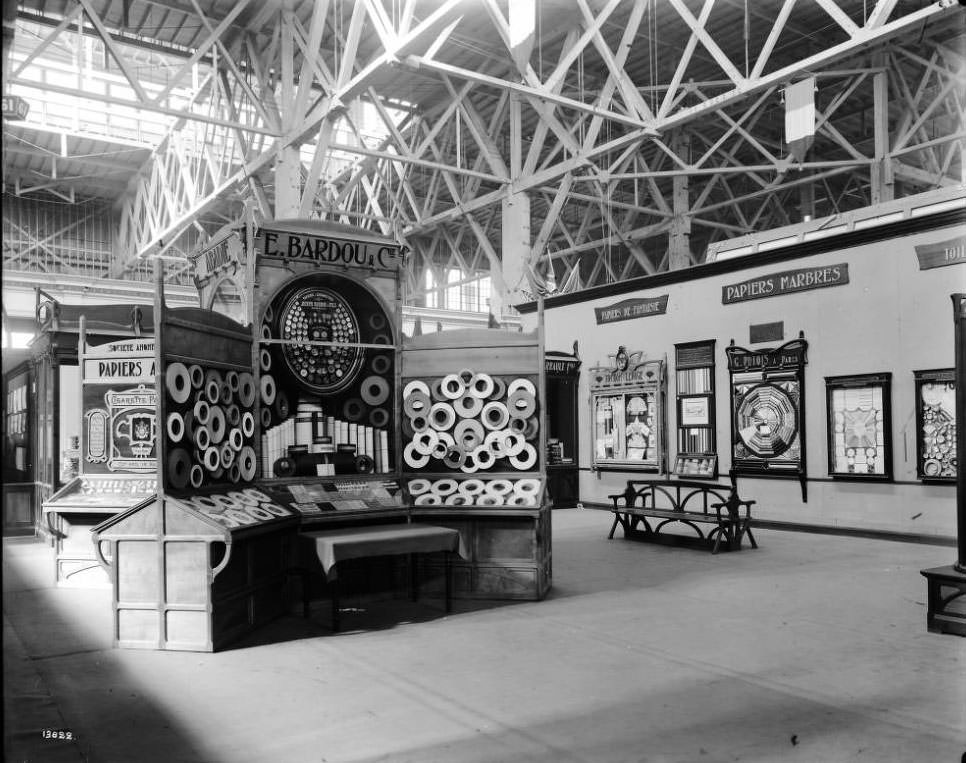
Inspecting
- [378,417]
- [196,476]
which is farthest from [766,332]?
[196,476]

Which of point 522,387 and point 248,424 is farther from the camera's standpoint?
point 522,387

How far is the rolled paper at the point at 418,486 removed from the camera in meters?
→ 6.92

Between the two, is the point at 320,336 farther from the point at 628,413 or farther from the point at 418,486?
the point at 628,413

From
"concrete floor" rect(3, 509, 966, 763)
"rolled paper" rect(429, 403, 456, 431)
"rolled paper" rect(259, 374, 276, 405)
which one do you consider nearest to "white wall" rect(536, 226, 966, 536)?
"concrete floor" rect(3, 509, 966, 763)

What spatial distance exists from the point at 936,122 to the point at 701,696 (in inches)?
751

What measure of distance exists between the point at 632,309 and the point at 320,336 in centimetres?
717

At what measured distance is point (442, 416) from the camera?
7.16 meters

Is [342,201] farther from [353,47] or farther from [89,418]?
[89,418]

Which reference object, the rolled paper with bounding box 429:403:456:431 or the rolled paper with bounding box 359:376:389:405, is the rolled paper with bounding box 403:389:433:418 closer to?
the rolled paper with bounding box 429:403:456:431

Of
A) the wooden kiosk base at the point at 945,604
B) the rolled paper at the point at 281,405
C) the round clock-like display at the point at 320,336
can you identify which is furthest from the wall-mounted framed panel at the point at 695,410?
the rolled paper at the point at 281,405

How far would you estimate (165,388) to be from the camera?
5473 mm

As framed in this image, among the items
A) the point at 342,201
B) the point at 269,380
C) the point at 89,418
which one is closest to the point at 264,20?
the point at 342,201

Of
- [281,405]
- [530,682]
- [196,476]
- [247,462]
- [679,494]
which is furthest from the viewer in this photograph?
[679,494]

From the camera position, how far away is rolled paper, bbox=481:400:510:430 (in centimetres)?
709
